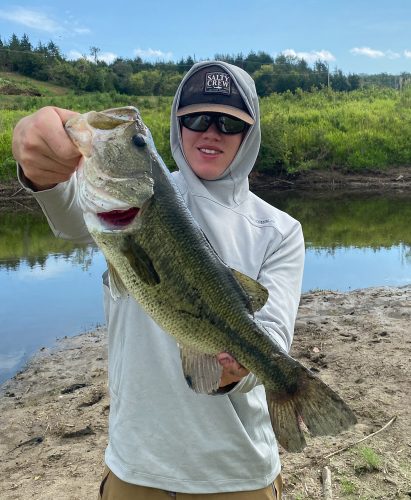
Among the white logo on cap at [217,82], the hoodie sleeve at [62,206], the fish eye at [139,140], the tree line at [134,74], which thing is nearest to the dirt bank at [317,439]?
the hoodie sleeve at [62,206]

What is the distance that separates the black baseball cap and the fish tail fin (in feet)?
4.35

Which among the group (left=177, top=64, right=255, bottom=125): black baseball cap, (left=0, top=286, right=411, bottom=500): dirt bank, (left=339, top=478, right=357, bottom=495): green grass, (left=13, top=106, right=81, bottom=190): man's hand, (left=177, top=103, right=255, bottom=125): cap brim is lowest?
(left=0, top=286, right=411, bottom=500): dirt bank

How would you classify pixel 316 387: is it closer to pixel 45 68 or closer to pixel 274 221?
pixel 274 221

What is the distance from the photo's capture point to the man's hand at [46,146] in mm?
1894

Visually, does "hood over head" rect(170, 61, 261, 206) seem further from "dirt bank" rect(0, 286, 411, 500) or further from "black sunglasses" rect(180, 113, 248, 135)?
"dirt bank" rect(0, 286, 411, 500)

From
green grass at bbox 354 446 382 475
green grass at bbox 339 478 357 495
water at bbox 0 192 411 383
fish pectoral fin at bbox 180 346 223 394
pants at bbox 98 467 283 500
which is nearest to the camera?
fish pectoral fin at bbox 180 346 223 394

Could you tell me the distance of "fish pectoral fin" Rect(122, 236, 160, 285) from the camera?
193 centimetres

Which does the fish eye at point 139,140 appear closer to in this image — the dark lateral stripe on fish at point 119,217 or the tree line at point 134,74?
the dark lateral stripe on fish at point 119,217

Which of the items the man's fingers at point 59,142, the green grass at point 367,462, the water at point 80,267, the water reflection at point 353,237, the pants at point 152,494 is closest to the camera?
the man's fingers at point 59,142

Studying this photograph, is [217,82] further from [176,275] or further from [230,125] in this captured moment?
[176,275]

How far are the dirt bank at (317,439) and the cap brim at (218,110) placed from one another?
2.86 metres

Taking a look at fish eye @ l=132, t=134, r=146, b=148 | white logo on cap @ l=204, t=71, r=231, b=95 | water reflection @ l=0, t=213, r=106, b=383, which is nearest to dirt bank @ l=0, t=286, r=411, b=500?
water reflection @ l=0, t=213, r=106, b=383

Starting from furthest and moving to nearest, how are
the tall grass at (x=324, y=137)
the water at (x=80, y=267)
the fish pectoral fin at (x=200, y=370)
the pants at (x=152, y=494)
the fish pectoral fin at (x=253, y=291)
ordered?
the tall grass at (x=324, y=137)
the water at (x=80, y=267)
the pants at (x=152, y=494)
the fish pectoral fin at (x=253, y=291)
the fish pectoral fin at (x=200, y=370)

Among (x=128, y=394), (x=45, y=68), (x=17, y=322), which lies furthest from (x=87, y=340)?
(x=45, y=68)
